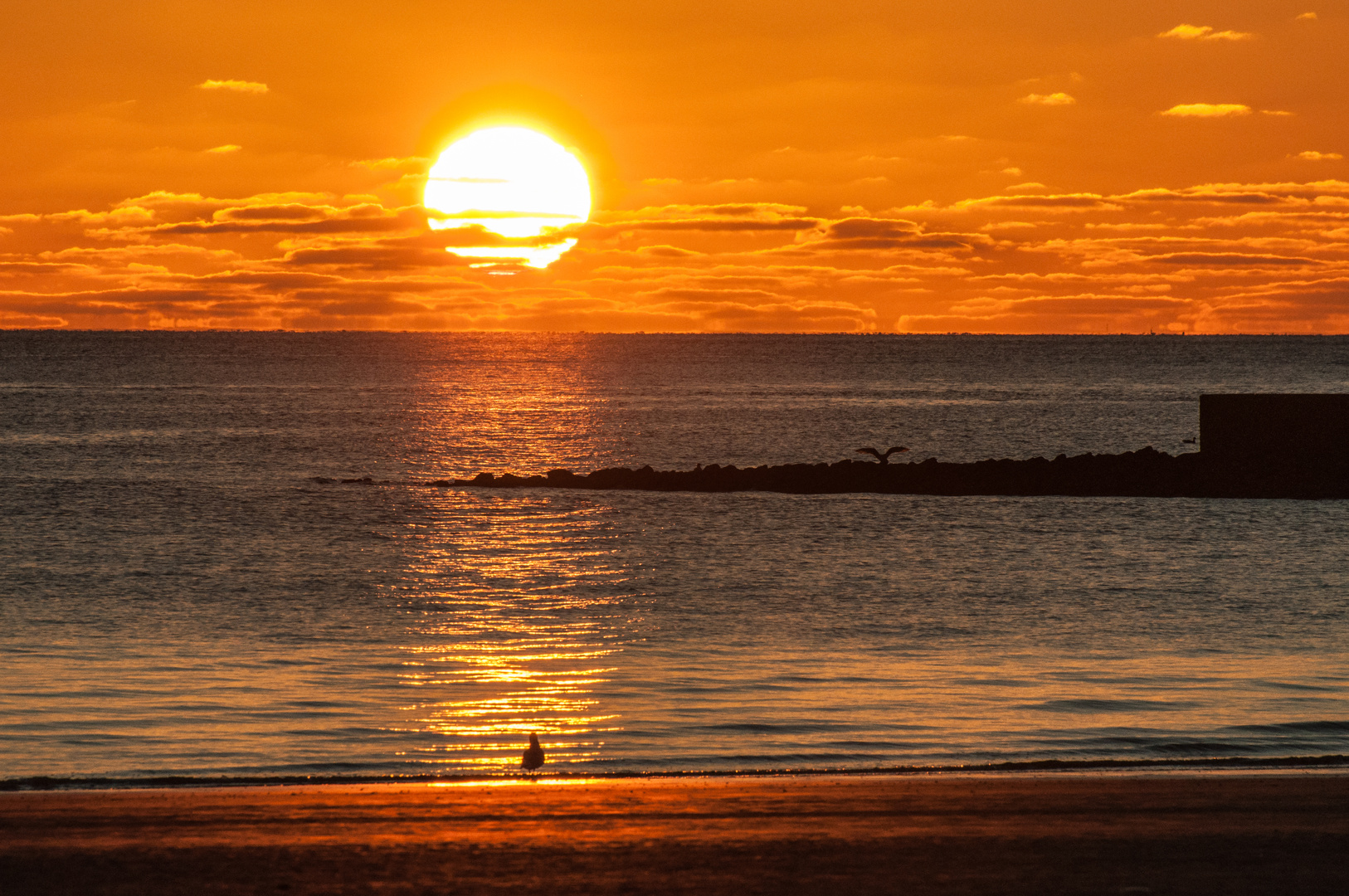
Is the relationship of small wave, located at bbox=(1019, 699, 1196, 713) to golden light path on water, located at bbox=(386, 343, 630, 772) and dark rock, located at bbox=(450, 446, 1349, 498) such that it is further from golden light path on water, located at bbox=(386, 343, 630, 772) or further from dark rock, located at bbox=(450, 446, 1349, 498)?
dark rock, located at bbox=(450, 446, 1349, 498)

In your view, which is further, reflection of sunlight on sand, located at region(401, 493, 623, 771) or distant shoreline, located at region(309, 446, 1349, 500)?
distant shoreline, located at region(309, 446, 1349, 500)

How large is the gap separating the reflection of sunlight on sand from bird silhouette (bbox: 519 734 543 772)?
1.39 feet

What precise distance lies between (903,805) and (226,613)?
20.2 metres

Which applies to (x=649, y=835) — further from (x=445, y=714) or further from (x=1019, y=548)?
(x=1019, y=548)

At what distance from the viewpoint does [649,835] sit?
38.4 feet

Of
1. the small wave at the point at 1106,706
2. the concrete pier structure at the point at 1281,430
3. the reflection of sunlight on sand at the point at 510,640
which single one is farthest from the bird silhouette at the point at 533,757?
the concrete pier structure at the point at 1281,430

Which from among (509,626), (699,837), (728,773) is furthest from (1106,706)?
(509,626)

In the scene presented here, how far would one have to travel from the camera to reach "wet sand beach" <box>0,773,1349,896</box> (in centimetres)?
1051

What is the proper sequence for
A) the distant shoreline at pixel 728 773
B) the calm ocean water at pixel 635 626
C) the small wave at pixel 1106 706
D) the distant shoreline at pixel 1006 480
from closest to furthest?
the distant shoreline at pixel 728 773 → the calm ocean water at pixel 635 626 → the small wave at pixel 1106 706 → the distant shoreline at pixel 1006 480

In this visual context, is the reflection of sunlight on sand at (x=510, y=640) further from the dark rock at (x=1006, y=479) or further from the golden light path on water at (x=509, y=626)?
the dark rock at (x=1006, y=479)

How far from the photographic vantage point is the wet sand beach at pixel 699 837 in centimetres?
1051

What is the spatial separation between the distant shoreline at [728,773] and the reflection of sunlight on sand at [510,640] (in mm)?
1099

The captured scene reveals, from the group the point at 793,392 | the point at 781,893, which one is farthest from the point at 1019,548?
the point at 793,392

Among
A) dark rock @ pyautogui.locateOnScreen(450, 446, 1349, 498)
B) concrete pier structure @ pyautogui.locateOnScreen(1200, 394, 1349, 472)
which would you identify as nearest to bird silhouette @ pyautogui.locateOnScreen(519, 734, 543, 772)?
dark rock @ pyautogui.locateOnScreen(450, 446, 1349, 498)
